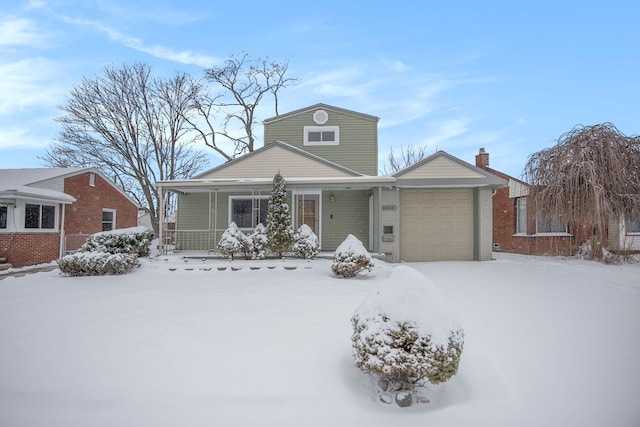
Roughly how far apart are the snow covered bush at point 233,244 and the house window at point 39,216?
8713mm

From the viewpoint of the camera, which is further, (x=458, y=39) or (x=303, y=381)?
(x=458, y=39)

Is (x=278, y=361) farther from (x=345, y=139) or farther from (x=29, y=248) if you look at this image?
(x=29, y=248)

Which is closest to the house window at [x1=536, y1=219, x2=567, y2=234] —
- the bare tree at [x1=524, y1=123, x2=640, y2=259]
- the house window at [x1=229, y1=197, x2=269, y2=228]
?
the bare tree at [x1=524, y1=123, x2=640, y2=259]

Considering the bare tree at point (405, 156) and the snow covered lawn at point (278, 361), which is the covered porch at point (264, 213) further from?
the bare tree at point (405, 156)

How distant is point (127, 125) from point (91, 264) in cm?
1752

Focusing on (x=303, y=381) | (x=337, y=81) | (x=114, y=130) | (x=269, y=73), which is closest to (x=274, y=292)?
(x=303, y=381)

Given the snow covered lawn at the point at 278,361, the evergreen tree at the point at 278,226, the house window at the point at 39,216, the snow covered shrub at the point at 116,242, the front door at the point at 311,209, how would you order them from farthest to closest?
1. the front door at the point at 311,209
2. the house window at the point at 39,216
3. the evergreen tree at the point at 278,226
4. the snow covered shrub at the point at 116,242
5. the snow covered lawn at the point at 278,361

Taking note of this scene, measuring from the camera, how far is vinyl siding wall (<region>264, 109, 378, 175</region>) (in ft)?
51.5

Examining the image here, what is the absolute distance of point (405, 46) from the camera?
12586 millimetres

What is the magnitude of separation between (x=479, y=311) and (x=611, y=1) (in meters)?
6.37

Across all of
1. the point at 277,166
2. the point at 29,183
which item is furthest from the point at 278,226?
the point at 29,183

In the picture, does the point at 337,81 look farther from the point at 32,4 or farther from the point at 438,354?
the point at 438,354

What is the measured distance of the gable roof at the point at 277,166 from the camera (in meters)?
13.4

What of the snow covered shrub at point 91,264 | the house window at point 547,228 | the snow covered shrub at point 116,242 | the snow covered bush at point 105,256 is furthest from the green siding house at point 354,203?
the house window at point 547,228
